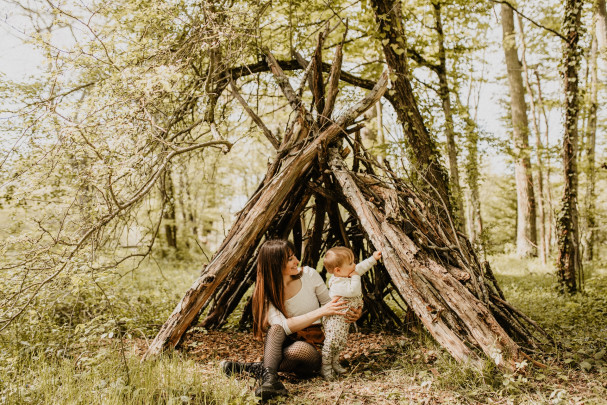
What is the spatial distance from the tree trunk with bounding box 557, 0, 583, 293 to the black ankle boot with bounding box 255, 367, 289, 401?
463 cm

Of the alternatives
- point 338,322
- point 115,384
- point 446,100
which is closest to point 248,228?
point 338,322

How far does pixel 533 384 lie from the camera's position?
2582mm

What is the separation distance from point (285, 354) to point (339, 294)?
626mm

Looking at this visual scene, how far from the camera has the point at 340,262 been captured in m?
3.23

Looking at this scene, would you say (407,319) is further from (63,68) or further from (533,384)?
(63,68)

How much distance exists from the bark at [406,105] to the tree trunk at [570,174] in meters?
1.61

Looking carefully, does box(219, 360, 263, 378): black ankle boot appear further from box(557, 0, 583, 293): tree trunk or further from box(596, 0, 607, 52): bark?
box(596, 0, 607, 52): bark

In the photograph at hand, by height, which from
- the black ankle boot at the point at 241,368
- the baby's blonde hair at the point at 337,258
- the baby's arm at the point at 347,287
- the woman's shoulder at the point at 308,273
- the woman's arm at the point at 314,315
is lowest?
the black ankle boot at the point at 241,368

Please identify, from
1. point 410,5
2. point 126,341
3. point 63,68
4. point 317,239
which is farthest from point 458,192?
point 63,68

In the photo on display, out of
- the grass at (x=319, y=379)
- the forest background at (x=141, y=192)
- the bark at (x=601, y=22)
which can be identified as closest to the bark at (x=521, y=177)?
the forest background at (x=141, y=192)

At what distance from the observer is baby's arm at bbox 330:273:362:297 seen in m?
3.18

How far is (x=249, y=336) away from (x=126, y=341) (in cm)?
126

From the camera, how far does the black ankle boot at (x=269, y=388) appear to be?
9.03ft

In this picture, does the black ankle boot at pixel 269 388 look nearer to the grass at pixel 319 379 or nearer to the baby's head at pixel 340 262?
the grass at pixel 319 379
